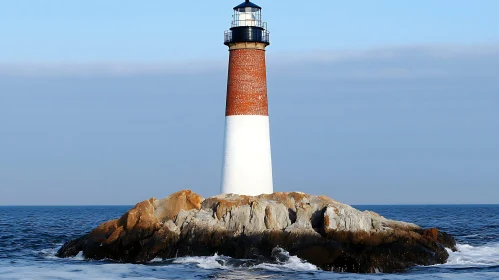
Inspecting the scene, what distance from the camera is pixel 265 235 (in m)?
28.0

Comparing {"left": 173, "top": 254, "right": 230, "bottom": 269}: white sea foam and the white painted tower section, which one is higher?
the white painted tower section

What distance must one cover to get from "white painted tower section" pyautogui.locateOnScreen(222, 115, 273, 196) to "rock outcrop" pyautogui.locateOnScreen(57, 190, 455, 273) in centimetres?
327

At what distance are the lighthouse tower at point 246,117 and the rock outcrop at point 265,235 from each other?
3.39 m

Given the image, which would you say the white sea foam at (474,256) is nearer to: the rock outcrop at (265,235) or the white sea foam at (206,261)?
the rock outcrop at (265,235)

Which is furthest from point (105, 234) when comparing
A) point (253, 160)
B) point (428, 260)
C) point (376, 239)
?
point (428, 260)

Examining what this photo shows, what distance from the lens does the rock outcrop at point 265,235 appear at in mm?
26750

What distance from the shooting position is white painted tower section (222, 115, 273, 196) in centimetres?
3372

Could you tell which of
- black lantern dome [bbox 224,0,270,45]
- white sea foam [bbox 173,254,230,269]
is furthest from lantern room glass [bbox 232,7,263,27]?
white sea foam [bbox 173,254,230,269]

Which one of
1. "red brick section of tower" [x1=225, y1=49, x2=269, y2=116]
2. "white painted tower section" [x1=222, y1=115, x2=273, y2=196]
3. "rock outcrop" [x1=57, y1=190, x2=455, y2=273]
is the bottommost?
"rock outcrop" [x1=57, y1=190, x2=455, y2=273]

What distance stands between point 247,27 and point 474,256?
14.3 meters

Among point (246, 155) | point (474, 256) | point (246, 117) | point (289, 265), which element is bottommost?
point (289, 265)

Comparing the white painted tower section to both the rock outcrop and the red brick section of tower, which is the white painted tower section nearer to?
the red brick section of tower

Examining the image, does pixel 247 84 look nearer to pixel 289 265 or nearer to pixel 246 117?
pixel 246 117

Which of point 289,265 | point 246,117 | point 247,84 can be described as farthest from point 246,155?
point 289,265
